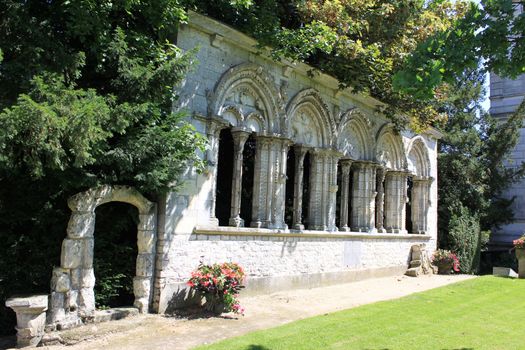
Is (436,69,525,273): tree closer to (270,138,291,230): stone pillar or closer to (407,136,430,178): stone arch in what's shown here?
(407,136,430,178): stone arch

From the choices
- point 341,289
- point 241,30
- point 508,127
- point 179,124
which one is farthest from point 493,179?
point 179,124

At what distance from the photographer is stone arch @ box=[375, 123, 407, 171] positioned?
558 inches

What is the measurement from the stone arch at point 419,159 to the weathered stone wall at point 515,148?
565 cm

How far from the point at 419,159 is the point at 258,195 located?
888 cm

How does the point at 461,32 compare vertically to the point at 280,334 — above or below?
above

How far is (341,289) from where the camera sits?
36.8 feet

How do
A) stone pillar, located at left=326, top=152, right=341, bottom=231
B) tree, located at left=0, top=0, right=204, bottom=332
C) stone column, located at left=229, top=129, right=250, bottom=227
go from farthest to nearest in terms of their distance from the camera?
1. stone pillar, located at left=326, top=152, right=341, bottom=231
2. stone column, located at left=229, top=129, right=250, bottom=227
3. tree, located at left=0, top=0, right=204, bottom=332

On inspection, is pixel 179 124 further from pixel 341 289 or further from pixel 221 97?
pixel 341 289

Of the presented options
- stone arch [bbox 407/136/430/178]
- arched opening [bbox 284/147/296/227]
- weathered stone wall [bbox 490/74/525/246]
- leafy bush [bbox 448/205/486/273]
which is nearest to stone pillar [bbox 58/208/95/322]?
arched opening [bbox 284/147/296/227]

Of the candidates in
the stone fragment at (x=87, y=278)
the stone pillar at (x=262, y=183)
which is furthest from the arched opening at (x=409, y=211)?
the stone fragment at (x=87, y=278)

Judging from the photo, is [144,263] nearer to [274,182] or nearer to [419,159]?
[274,182]

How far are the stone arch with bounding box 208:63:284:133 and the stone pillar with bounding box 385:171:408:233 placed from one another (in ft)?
21.6

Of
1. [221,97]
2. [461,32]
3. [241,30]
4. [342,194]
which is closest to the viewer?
[461,32]

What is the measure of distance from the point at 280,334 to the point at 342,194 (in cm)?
696
